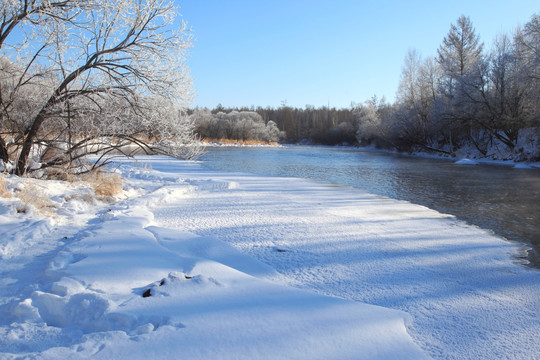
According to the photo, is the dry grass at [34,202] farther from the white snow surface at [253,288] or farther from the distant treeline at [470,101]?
the distant treeline at [470,101]

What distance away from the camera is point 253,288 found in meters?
2.83

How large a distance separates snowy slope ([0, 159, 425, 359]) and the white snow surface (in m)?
0.01

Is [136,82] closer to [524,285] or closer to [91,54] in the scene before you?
[91,54]

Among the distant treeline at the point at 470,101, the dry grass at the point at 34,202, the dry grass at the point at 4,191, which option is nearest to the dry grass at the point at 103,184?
the dry grass at the point at 34,202

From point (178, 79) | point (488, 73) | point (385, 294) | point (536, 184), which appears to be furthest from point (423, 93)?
point (385, 294)

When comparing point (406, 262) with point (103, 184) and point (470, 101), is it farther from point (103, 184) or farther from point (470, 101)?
point (470, 101)

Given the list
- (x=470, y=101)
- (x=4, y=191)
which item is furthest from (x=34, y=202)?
(x=470, y=101)

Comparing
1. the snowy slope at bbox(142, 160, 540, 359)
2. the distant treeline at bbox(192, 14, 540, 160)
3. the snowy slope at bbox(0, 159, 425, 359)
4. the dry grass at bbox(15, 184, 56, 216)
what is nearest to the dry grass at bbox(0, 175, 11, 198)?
the dry grass at bbox(15, 184, 56, 216)

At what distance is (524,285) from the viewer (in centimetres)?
356

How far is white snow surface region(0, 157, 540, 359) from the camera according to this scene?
207 centimetres

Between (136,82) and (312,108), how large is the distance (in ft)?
397

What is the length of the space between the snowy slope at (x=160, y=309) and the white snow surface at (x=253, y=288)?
0.01 m

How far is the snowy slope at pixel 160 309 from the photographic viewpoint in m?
1.98

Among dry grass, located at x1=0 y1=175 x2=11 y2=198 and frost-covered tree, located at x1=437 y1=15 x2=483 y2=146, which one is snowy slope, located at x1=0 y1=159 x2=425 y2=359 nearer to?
dry grass, located at x1=0 y1=175 x2=11 y2=198
